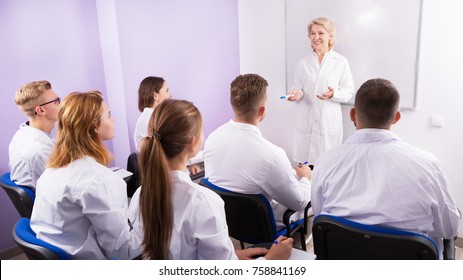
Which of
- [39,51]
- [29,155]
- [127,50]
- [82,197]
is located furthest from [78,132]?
[127,50]

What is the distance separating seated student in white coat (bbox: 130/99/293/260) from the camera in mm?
1077

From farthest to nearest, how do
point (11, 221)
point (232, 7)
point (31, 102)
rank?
point (232, 7)
point (11, 221)
point (31, 102)

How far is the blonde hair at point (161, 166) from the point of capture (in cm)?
107

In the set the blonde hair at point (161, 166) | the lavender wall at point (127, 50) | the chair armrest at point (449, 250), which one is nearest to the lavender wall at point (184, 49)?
the lavender wall at point (127, 50)

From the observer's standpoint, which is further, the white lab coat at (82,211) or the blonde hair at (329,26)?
the blonde hair at (329,26)

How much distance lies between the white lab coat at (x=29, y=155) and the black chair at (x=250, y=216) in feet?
3.13

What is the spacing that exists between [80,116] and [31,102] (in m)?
0.86

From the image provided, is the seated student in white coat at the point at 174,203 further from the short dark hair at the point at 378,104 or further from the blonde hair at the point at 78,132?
the short dark hair at the point at 378,104

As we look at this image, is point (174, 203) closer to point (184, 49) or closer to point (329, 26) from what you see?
point (329, 26)

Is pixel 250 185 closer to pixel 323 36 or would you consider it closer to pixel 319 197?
pixel 319 197

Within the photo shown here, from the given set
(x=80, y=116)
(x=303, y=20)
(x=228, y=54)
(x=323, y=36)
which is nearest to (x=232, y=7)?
(x=228, y=54)

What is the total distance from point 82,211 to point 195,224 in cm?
48
